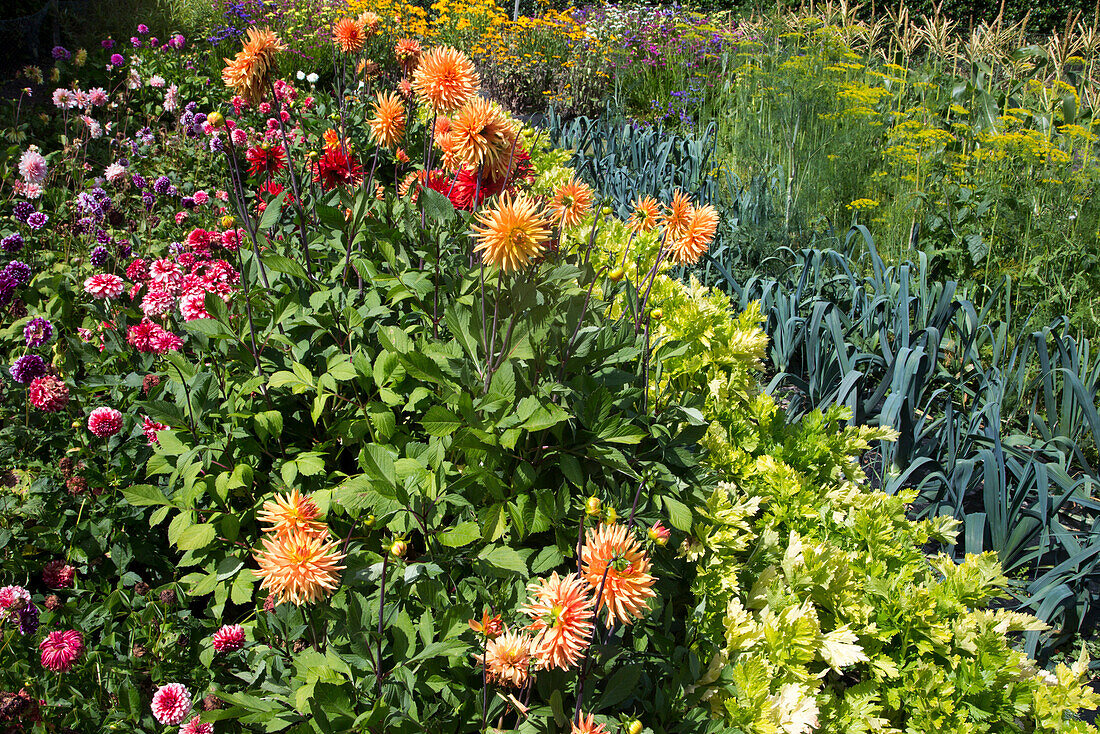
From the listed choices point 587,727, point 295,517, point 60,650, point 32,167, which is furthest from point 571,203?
point 32,167

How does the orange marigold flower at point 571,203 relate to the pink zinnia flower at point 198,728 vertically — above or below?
above

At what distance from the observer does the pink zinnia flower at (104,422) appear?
1.66 m

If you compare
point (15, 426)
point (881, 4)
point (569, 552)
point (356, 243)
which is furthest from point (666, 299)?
point (881, 4)

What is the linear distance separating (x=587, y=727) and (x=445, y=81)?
132 cm

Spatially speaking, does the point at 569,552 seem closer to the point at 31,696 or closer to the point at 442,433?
the point at 442,433

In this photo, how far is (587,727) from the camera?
919 millimetres

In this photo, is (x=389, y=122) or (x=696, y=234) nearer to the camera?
(x=696, y=234)

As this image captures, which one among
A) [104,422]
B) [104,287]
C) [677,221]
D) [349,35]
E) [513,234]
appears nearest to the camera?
[513,234]

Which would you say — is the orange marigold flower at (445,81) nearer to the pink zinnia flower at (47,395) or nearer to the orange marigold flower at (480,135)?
the orange marigold flower at (480,135)

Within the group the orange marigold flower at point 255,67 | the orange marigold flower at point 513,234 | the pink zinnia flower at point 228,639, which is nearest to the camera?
the orange marigold flower at point 513,234

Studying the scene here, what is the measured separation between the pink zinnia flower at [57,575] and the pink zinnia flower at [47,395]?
36cm

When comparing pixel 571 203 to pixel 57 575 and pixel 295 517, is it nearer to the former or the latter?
pixel 295 517

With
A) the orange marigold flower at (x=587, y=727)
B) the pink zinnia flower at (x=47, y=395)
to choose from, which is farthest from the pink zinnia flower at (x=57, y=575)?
the orange marigold flower at (x=587, y=727)

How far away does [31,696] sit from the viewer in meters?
1.38
